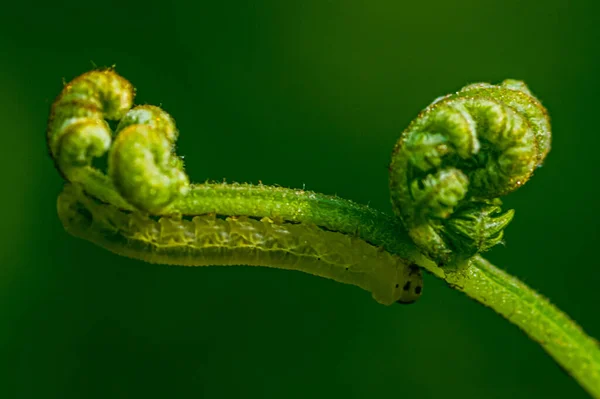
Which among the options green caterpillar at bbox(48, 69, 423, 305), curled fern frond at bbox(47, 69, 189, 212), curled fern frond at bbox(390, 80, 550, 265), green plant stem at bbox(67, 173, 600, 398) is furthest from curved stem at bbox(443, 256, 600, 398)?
curled fern frond at bbox(47, 69, 189, 212)

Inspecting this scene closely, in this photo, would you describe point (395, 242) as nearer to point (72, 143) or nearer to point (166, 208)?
point (166, 208)

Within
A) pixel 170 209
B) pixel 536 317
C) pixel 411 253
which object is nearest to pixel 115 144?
pixel 170 209

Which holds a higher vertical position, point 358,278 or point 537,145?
point 537,145

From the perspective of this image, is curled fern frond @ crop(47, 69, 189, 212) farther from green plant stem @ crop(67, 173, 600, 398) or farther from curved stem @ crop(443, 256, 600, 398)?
curved stem @ crop(443, 256, 600, 398)

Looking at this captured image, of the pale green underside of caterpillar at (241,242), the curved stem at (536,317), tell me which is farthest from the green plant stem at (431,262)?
the pale green underside of caterpillar at (241,242)

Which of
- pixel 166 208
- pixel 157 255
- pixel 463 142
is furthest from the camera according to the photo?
pixel 157 255

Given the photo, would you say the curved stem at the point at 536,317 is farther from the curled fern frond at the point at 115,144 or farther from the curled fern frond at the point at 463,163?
the curled fern frond at the point at 115,144

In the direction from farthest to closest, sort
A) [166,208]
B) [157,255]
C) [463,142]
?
1. [157,255]
2. [166,208]
3. [463,142]

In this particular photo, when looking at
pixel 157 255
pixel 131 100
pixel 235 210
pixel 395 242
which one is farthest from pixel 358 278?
pixel 131 100
